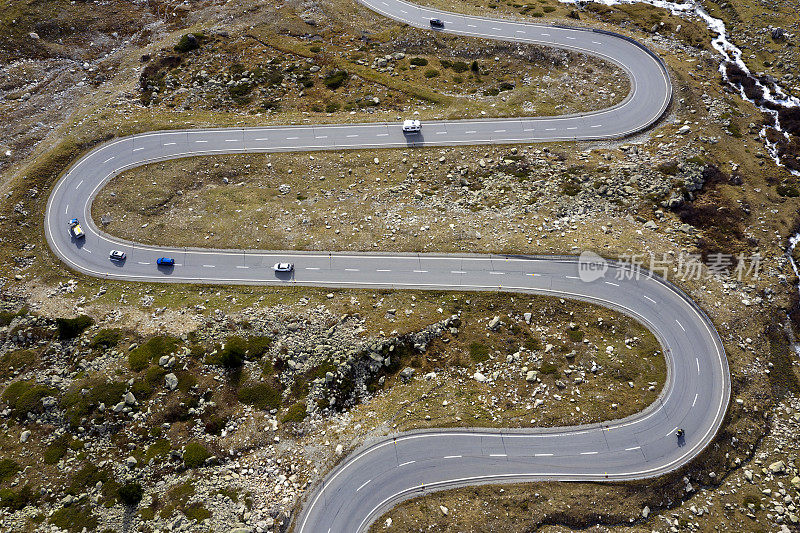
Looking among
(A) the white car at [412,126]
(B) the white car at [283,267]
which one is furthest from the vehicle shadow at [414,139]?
(B) the white car at [283,267]

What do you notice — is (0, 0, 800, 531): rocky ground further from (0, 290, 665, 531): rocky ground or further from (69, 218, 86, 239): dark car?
(69, 218, 86, 239): dark car

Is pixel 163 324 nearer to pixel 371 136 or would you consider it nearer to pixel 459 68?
pixel 371 136

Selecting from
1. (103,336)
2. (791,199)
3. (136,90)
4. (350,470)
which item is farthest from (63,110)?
(791,199)

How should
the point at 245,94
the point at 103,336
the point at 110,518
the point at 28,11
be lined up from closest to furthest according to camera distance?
the point at 110,518
the point at 103,336
the point at 245,94
the point at 28,11

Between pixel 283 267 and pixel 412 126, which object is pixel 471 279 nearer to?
pixel 283 267

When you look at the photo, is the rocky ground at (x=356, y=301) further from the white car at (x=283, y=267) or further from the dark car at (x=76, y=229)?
the white car at (x=283, y=267)

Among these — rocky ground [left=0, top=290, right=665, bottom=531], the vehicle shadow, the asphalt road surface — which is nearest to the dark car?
the asphalt road surface
